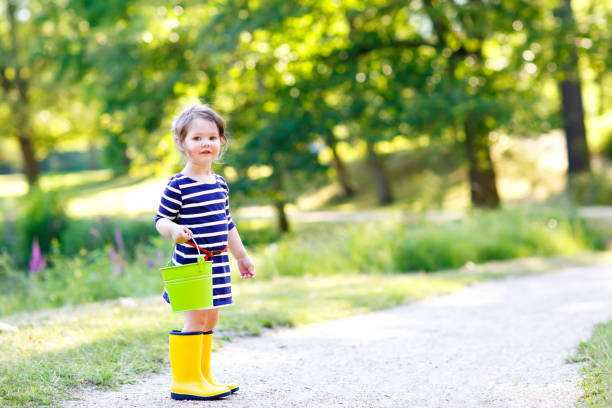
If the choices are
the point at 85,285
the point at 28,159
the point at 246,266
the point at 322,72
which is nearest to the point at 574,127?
the point at 322,72

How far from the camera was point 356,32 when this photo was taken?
48.2ft

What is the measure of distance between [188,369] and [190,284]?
560 mm

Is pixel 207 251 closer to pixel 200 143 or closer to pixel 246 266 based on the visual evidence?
pixel 246 266

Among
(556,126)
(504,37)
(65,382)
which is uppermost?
(504,37)

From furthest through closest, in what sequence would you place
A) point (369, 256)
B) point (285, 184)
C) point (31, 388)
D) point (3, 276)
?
1. point (285, 184)
2. point (3, 276)
3. point (369, 256)
4. point (31, 388)

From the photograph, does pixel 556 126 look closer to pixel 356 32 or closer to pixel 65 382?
pixel 356 32

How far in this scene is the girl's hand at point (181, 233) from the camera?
3406 mm

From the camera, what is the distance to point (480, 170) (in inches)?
589

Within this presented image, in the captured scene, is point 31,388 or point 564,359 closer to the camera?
point 31,388

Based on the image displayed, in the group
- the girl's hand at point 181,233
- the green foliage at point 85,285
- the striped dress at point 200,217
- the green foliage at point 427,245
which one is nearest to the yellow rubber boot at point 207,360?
the striped dress at point 200,217

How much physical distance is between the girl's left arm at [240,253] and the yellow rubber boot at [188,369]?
1.64ft

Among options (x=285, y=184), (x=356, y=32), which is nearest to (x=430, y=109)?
(x=356, y=32)

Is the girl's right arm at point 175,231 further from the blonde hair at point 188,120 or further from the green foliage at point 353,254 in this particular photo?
the green foliage at point 353,254

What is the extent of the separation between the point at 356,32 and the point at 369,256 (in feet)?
21.6
